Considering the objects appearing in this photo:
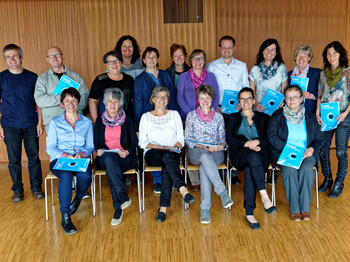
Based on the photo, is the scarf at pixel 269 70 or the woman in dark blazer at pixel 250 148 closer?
the woman in dark blazer at pixel 250 148

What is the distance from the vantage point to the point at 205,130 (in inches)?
145

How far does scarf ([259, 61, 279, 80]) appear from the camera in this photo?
4004 mm

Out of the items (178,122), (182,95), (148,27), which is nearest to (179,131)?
(178,122)

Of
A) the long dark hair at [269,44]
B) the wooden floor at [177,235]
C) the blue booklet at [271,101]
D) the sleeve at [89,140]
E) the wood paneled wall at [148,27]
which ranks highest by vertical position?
the wood paneled wall at [148,27]

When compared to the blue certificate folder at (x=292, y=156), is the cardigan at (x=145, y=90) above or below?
above

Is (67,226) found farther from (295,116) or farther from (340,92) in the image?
(340,92)

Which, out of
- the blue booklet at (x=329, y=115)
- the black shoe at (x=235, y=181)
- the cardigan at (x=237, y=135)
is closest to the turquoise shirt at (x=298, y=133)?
the cardigan at (x=237, y=135)

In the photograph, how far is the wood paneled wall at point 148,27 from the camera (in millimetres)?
5500

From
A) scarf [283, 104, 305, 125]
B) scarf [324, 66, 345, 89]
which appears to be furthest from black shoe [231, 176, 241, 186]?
scarf [324, 66, 345, 89]

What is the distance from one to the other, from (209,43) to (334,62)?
7.79ft

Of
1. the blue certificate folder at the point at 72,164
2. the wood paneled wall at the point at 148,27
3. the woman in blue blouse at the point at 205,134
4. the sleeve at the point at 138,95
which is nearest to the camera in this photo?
the blue certificate folder at the point at 72,164

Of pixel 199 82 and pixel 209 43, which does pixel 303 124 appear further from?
pixel 209 43

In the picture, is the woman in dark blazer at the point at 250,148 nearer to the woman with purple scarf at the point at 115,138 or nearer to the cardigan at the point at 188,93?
the cardigan at the point at 188,93

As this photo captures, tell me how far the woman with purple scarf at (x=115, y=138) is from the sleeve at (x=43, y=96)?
58 centimetres
